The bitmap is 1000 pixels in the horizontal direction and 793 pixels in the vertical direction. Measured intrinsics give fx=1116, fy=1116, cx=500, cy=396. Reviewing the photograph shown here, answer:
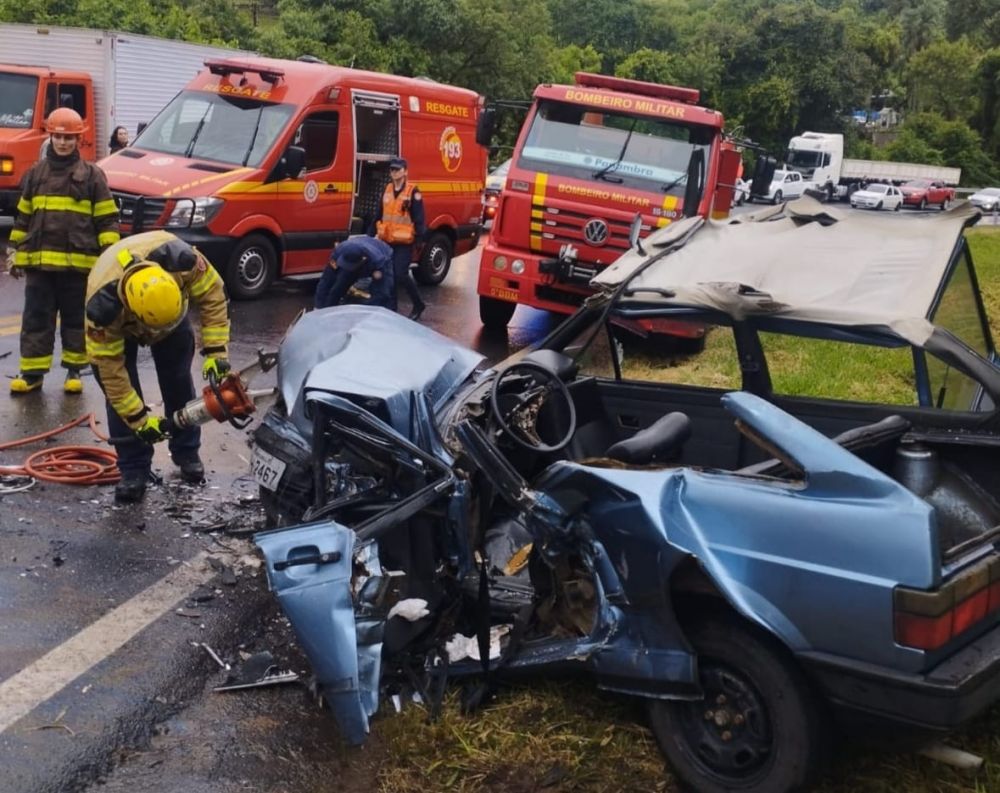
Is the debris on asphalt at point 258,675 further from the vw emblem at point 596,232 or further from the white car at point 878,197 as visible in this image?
the white car at point 878,197

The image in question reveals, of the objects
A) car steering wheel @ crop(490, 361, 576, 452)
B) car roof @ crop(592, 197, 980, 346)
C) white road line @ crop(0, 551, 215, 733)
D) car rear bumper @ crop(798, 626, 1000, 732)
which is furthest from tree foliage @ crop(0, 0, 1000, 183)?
car rear bumper @ crop(798, 626, 1000, 732)

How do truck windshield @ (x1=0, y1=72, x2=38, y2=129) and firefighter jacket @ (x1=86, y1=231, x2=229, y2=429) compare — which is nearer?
firefighter jacket @ (x1=86, y1=231, x2=229, y2=429)

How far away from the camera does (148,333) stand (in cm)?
560

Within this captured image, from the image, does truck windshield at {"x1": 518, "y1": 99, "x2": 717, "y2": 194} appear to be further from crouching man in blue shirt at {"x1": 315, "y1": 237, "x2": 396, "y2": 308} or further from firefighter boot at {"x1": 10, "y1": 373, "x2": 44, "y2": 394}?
firefighter boot at {"x1": 10, "y1": 373, "x2": 44, "y2": 394}

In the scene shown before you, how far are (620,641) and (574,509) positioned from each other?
432 millimetres

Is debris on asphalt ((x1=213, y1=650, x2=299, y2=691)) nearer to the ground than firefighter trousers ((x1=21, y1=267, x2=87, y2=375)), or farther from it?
nearer to the ground

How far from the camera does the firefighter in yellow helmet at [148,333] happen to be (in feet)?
17.2

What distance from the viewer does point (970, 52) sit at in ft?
228

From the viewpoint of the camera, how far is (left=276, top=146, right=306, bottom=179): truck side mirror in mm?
11148

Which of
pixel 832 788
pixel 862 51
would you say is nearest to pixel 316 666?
pixel 832 788

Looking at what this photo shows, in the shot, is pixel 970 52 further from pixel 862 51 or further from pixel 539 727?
pixel 539 727

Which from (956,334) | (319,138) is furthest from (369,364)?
(319,138)

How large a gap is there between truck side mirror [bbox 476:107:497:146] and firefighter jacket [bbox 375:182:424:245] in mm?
930

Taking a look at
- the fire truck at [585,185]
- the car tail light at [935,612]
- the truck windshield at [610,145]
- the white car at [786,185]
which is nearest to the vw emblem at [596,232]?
the fire truck at [585,185]
